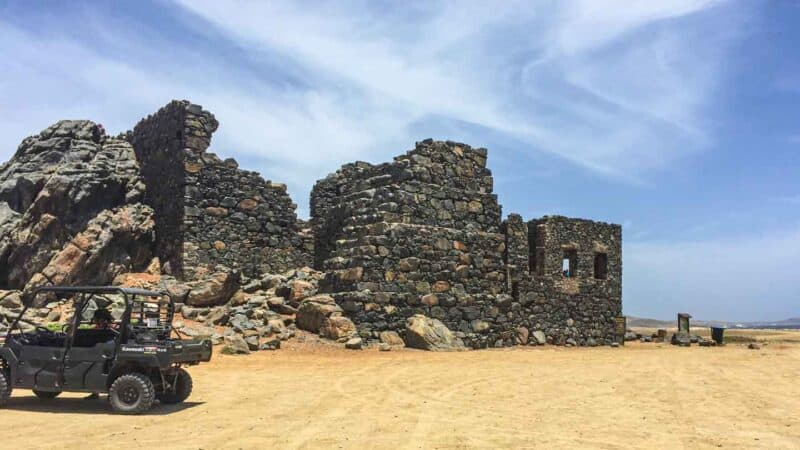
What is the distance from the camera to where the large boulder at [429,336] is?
15.0 metres

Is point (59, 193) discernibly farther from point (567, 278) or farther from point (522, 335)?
point (567, 278)

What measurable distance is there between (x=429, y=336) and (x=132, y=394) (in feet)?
27.0

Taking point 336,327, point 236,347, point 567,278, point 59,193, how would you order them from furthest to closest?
point 567,278, point 59,193, point 336,327, point 236,347

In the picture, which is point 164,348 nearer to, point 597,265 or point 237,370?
point 237,370

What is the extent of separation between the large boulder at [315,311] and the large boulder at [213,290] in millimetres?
2336

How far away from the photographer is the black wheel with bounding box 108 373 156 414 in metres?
7.82

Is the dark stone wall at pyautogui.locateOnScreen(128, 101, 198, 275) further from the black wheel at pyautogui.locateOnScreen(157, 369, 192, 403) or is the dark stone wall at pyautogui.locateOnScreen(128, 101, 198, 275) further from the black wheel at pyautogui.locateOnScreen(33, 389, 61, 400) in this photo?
the black wheel at pyautogui.locateOnScreen(157, 369, 192, 403)

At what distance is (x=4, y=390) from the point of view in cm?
816

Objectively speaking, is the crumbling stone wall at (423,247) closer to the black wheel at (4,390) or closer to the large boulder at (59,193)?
the large boulder at (59,193)

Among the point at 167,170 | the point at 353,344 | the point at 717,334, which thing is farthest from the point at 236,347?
the point at 717,334

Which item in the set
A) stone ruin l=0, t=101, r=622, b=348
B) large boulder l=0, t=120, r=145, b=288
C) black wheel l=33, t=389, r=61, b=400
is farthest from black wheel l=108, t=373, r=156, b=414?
large boulder l=0, t=120, r=145, b=288

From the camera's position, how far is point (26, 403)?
8.56 metres

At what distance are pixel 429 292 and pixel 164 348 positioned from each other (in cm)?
911

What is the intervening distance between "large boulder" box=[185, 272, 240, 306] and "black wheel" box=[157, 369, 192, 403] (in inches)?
310
